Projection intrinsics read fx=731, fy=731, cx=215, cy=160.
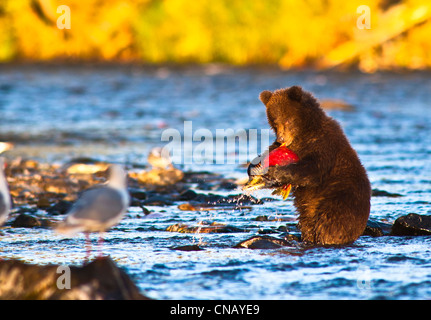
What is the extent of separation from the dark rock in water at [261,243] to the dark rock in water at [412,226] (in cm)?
108

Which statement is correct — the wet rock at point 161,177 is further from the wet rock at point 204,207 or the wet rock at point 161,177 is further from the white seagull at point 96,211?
the white seagull at point 96,211

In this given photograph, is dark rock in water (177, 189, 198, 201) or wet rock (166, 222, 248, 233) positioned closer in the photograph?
wet rock (166, 222, 248, 233)

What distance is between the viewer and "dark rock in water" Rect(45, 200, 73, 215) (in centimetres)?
767

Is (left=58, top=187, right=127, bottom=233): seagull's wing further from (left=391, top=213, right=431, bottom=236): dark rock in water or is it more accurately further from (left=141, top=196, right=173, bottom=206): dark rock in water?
(left=141, top=196, right=173, bottom=206): dark rock in water

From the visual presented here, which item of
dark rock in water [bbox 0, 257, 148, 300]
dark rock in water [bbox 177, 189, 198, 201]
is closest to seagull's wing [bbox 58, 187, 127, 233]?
dark rock in water [bbox 0, 257, 148, 300]

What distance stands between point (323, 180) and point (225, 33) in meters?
40.6

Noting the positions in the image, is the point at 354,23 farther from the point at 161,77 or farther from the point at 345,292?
the point at 345,292

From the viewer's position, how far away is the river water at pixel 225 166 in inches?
196

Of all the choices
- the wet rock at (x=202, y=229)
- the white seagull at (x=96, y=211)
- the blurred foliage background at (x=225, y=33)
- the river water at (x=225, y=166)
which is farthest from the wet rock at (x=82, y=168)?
the blurred foliage background at (x=225, y=33)

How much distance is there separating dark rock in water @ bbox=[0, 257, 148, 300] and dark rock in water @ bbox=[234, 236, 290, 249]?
122 centimetres

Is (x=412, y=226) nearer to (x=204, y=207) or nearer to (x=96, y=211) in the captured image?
(x=204, y=207)

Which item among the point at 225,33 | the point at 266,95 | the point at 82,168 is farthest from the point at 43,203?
the point at 225,33
